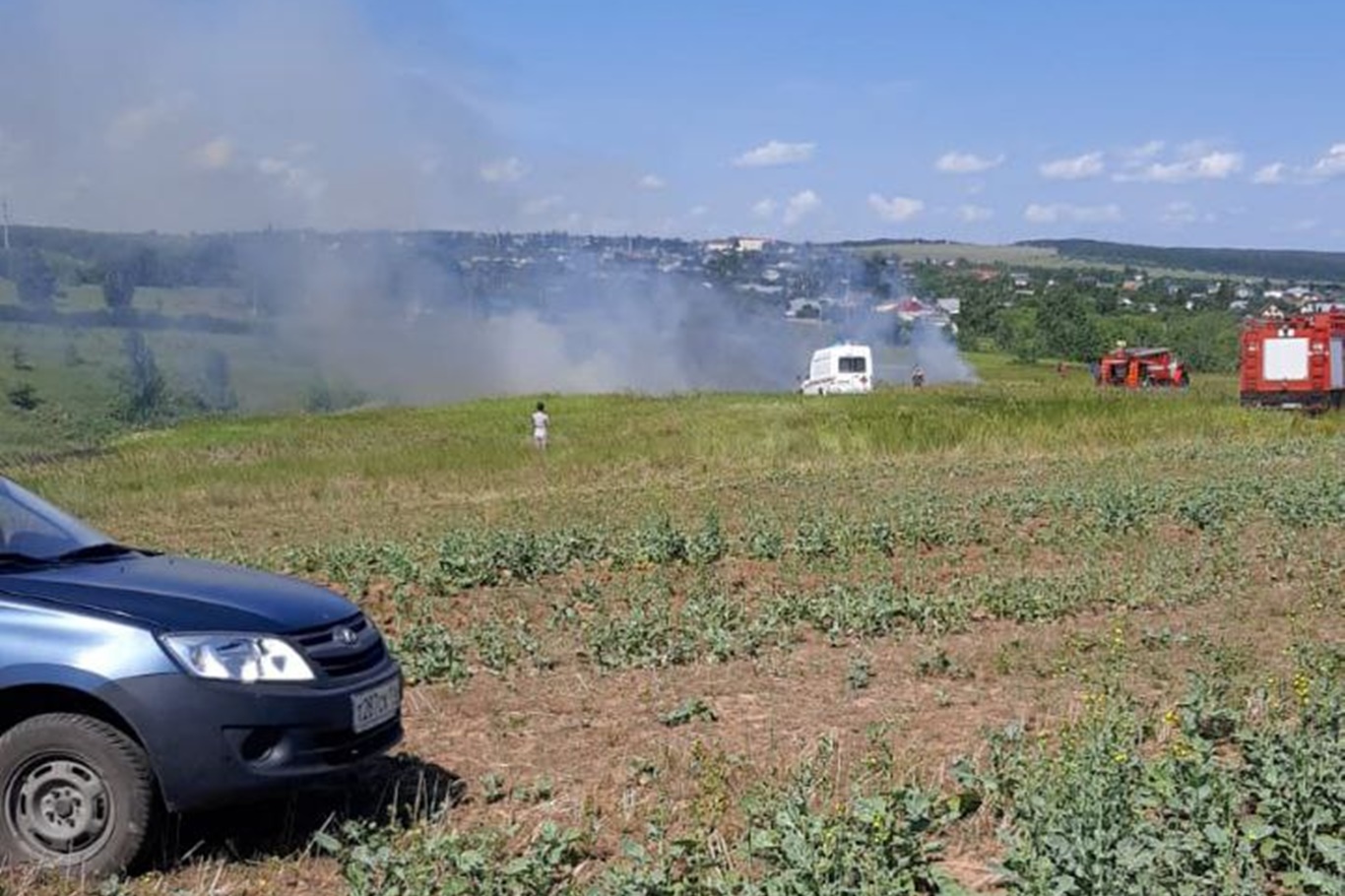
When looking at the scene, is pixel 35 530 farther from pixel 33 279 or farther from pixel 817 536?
pixel 33 279

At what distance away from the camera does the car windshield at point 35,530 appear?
6.48m

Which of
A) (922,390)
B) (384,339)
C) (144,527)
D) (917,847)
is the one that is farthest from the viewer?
(384,339)

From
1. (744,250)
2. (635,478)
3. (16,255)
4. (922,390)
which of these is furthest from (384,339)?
(635,478)

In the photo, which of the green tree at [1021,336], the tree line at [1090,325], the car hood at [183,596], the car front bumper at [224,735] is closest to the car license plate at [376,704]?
the car front bumper at [224,735]

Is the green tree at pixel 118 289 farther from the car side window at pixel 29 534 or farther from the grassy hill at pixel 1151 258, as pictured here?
the grassy hill at pixel 1151 258

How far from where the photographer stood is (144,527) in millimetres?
21312

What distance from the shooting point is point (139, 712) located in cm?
566

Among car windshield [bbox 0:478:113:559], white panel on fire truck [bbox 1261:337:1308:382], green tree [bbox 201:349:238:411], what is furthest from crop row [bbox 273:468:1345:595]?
green tree [bbox 201:349:238:411]

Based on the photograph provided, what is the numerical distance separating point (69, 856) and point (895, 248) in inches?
7424

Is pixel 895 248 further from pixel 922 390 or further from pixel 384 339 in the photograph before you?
pixel 922 390

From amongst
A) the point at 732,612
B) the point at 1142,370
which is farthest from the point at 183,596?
the point at 1142,370

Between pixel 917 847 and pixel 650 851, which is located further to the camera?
pixel 650 851

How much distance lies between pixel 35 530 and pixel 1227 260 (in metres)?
191

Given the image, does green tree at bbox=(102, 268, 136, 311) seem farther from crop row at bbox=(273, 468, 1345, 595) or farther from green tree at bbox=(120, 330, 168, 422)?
crop row at bbox=(273, 468, 1345, 595)
